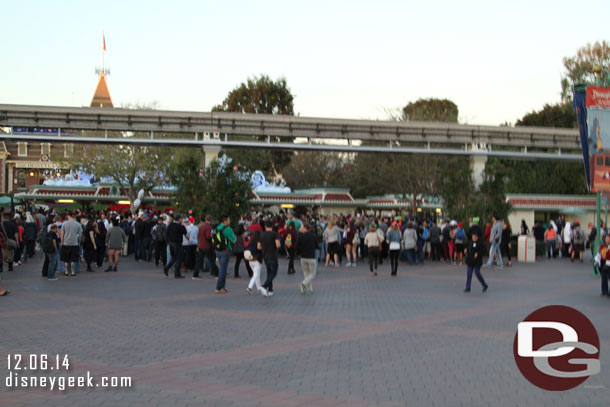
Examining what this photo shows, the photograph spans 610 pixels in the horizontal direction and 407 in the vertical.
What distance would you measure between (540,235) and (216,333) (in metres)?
24.6

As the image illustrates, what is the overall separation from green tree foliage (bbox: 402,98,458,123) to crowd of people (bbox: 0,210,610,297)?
1938 cm

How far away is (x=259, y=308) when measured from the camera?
13266 mm

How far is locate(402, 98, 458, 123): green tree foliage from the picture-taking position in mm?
49566

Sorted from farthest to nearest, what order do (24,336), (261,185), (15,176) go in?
(15,176)
(261,185)
(24,336)

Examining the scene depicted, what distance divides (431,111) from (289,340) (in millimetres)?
49631

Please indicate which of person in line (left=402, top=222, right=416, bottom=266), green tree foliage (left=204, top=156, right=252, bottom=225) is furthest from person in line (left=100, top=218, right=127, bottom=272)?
person in line (left=402, top=222, right=416, bottom=266)

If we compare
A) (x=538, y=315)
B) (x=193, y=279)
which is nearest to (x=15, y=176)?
(x=193, y=279)

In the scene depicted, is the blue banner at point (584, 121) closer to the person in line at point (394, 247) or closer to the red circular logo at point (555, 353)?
the person in line at point (394, 247)

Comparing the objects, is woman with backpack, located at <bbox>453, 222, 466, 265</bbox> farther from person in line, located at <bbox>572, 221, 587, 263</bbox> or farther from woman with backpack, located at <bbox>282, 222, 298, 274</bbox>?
woman with backpack, located at <bbox>282, 222, 298, 274</bbox>

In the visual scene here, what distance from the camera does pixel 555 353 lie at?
7.21 m

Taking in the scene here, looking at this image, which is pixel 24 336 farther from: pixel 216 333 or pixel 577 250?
pixel 577 250

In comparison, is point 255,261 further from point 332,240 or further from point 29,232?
point 29,232

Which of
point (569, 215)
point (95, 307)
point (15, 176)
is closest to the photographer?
point (95, 307)

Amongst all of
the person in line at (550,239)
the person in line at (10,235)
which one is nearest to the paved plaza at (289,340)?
the person in line at (10,235)
